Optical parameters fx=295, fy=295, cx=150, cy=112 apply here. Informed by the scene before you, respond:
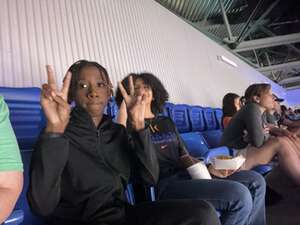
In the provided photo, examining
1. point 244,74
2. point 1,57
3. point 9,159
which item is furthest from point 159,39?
point 244,74

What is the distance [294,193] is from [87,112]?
7.39ft

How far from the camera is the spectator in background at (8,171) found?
0.69 m

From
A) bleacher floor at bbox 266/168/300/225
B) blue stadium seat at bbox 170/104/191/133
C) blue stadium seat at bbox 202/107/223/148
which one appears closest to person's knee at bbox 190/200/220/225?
bleacher floor at bbox 266/168/300/225

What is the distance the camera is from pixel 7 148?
705 mm

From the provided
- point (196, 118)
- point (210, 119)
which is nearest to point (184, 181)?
point (196, 118)

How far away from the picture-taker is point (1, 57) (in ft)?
5.74

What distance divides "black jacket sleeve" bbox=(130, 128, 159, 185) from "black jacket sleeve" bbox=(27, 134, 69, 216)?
1.21 ft

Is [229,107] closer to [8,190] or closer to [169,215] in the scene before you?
[169,215]

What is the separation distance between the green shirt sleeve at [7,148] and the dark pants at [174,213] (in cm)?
52

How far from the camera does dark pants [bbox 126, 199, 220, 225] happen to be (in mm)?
1008

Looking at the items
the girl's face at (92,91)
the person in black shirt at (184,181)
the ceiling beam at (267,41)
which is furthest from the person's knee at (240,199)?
the ceiling beam at (267,41)

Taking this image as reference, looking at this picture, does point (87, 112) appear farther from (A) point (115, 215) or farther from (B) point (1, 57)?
(B) point (1, 57)

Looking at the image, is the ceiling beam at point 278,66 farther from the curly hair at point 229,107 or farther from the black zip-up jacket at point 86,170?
the black zip-up jacket at point 86,170

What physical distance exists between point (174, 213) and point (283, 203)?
1764 mm
